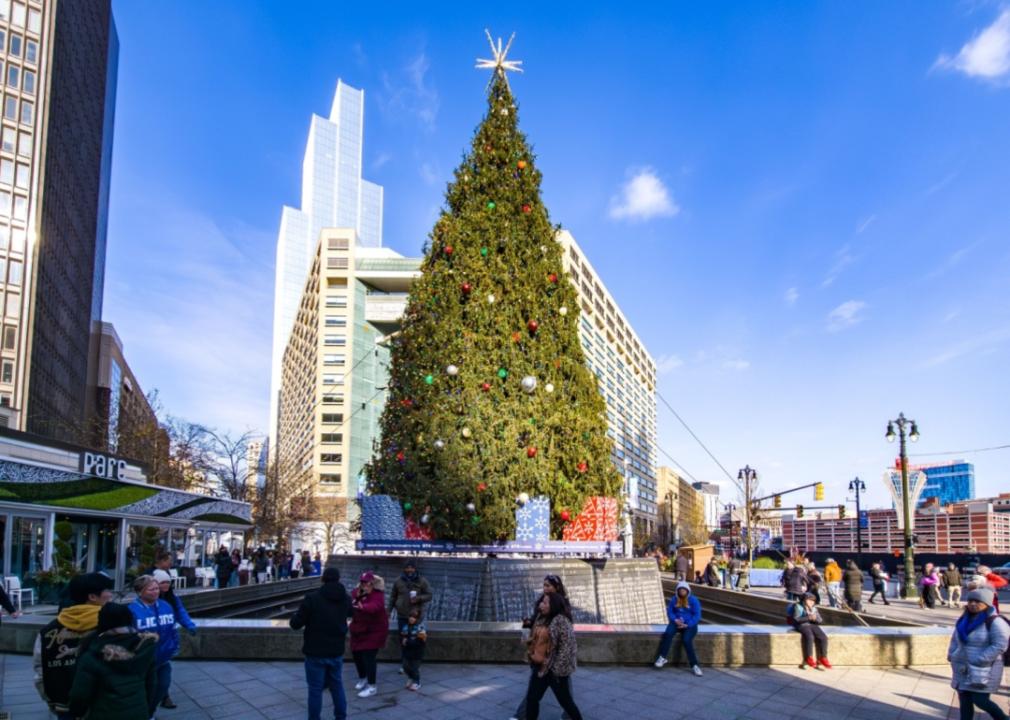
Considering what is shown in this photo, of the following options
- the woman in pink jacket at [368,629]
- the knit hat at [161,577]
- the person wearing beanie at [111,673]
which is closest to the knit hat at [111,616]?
the person wearing beanie at [111,673]

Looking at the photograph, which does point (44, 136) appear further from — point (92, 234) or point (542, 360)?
point (542, 360)

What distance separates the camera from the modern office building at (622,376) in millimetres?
94562

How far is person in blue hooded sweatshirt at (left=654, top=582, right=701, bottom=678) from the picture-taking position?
32.4 ft

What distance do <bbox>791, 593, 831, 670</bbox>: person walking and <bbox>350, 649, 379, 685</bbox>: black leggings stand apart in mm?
5947

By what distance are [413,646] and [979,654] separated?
6032mm

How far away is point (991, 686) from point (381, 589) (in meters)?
6.30

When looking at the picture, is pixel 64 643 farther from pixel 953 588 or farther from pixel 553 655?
pixel 953 588

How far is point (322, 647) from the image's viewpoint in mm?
6973

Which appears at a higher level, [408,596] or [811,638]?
[408,596]

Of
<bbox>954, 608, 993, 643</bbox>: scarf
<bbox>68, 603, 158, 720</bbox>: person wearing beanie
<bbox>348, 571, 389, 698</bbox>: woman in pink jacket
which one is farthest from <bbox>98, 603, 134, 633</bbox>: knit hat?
<bbox>954, 608, 993, 643</bbox>: scarf

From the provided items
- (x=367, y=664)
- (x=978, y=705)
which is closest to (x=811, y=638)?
(x=978, y=705)

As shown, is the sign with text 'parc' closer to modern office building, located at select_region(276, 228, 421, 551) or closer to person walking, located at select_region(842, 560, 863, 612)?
person walking, located at select_region(842, 560, 863, 612)

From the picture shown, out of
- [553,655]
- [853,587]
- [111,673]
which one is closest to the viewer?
[111,673]

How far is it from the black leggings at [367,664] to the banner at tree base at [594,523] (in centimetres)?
717
